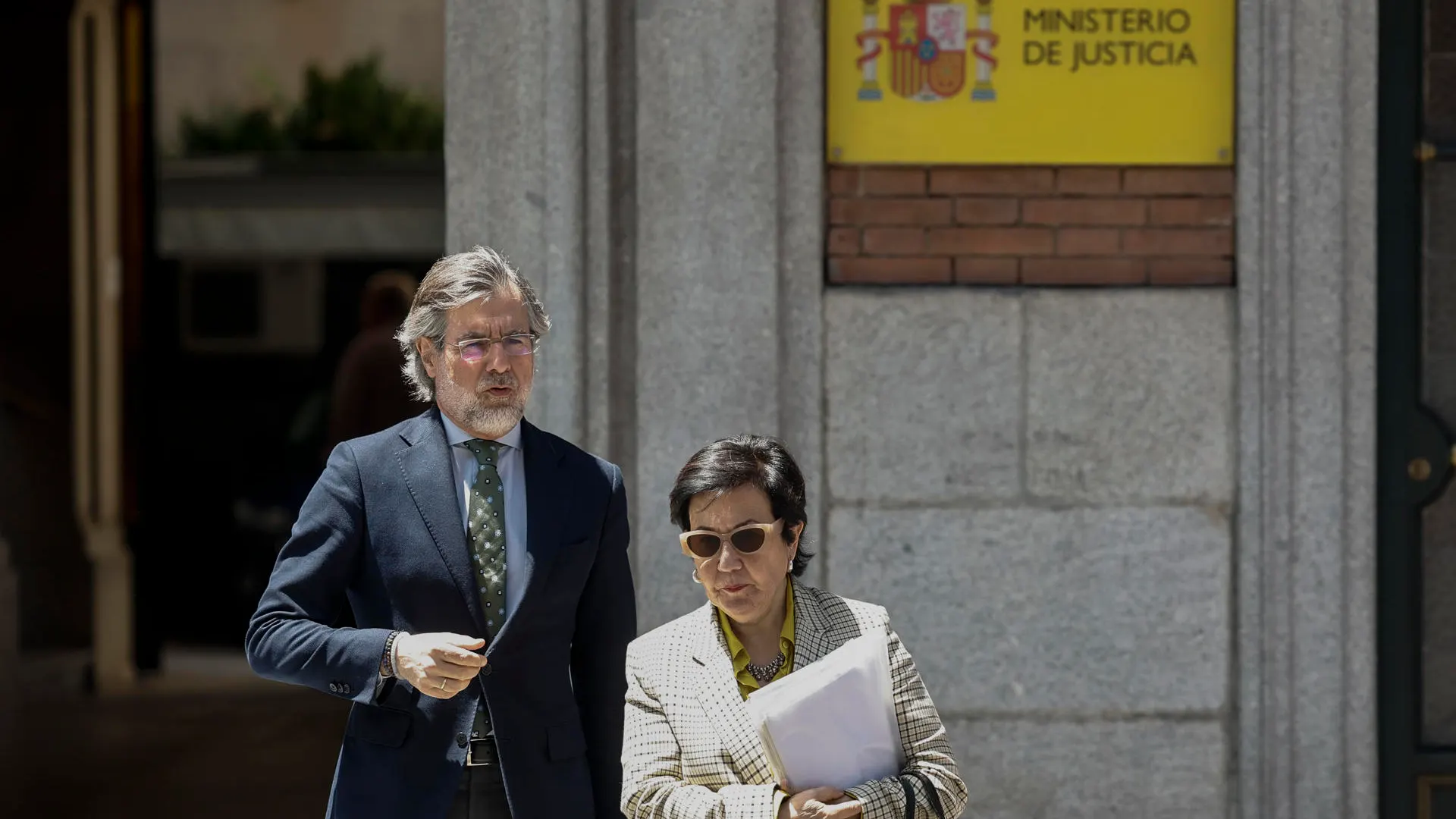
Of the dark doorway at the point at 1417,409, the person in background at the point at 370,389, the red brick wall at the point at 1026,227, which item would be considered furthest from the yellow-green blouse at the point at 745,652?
the person in background at the point at 370,389

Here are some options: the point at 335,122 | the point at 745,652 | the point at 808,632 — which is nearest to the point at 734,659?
the point at 745,652

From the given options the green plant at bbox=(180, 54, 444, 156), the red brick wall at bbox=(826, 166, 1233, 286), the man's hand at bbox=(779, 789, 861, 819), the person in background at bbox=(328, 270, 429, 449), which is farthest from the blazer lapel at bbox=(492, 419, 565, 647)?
the green plant at bbox=(180, 54, 444, 156)

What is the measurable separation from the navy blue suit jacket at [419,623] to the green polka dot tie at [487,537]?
3cm

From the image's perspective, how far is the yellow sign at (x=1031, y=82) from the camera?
552 centimetres

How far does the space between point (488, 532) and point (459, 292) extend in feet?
1.45

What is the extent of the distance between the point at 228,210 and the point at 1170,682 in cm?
913

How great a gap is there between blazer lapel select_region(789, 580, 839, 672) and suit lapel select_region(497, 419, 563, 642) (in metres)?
Answer: 0.47

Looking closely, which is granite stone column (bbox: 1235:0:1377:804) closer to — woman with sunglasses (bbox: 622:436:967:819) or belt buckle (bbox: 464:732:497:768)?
woman with sunglasses (bbox: 622:436:967:819)

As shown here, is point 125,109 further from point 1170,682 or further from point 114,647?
point 1170,682

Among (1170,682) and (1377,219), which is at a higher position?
(1377,219)

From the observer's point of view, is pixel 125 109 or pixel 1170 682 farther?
pixel 125 109

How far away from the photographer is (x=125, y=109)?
991 cm

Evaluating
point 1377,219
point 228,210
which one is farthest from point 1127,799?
point 228,210

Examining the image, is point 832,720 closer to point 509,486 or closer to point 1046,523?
point 509,486
